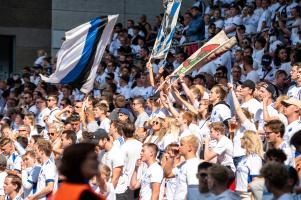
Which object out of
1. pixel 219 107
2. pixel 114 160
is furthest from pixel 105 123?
pixel 219 107

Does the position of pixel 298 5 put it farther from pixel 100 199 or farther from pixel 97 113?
pixel 100 199

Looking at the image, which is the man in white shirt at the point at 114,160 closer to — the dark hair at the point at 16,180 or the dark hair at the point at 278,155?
the dark hair at the point at 16,180

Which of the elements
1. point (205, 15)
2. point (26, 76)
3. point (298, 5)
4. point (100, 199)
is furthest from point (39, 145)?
point (26, 76)

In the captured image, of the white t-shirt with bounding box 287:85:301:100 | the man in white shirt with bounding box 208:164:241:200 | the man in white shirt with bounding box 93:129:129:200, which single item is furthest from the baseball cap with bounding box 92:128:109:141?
the man in white shirt with bounding box 208:164:241:200

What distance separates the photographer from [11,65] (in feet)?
107

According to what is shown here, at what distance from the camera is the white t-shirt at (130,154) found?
14201 millimetres


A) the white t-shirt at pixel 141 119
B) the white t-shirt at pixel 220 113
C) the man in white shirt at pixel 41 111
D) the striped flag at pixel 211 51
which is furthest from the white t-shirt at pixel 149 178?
the man in white shirt at pixel 41 111

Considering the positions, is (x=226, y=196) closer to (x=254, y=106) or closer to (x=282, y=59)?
(x=254, y=106)

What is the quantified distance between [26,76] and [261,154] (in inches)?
Answer: 664

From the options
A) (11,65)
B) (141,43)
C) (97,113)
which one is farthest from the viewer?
(11,65)

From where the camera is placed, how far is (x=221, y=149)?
12.6m

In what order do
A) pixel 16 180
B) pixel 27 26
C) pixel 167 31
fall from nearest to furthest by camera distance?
pixel 16 180 → pixel 167 31 → pixel 27 26

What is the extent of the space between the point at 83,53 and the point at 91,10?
1179 cm

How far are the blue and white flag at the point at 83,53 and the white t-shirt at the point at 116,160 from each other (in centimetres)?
473
